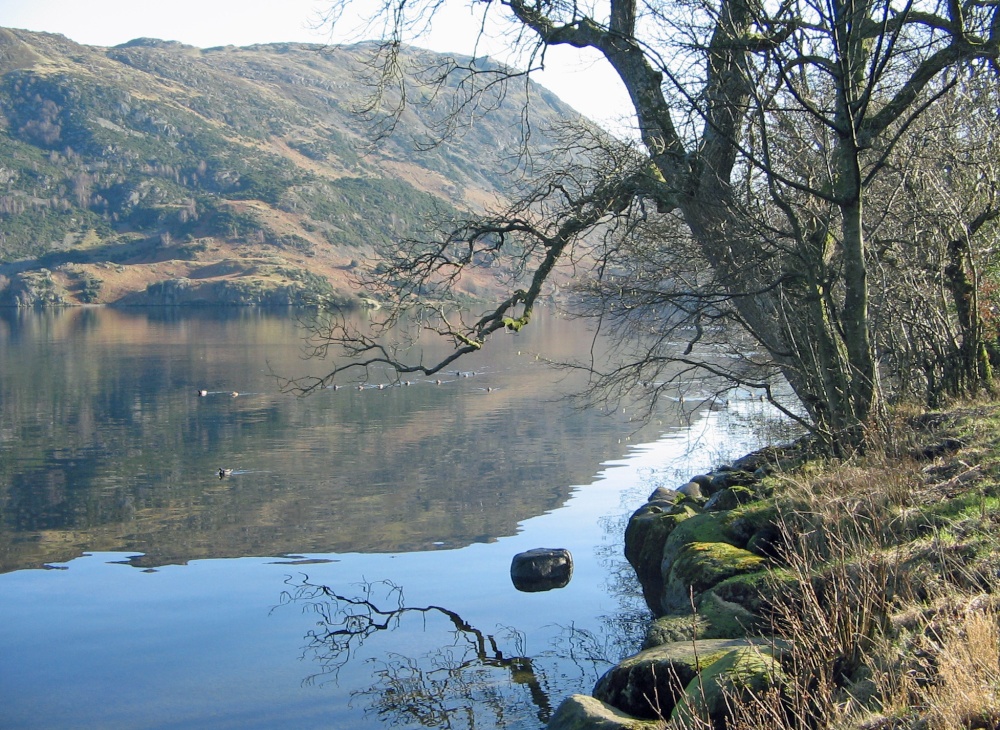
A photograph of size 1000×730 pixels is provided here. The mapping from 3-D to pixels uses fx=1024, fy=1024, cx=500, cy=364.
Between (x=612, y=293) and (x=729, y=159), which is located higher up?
(x=729, y=159)

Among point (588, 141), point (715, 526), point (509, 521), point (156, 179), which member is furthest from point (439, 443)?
point (156, 179)

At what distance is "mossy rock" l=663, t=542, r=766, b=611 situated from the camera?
862cm

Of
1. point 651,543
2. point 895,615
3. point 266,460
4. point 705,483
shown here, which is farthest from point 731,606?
point 266,460

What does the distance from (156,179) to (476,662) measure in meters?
169

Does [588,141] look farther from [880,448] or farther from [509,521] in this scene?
[509,521]

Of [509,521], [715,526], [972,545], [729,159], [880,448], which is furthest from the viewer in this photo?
[509,521]

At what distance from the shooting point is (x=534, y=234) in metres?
11.6

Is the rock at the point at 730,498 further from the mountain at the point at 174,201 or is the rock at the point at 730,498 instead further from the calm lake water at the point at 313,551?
the mountain at the point at 174,201

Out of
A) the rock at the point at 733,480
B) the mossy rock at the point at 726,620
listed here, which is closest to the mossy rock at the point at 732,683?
the mossy rock at the point at 726,620

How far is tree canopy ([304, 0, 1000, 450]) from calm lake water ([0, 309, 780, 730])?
2.78 meters

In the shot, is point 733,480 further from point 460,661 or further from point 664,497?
point 460,661

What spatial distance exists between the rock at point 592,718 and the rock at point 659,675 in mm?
132

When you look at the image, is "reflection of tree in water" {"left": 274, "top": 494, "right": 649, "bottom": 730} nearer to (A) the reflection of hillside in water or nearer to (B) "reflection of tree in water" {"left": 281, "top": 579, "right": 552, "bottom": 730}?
(B) "reflection of tree in water" {"left": 281, "top": 579, "right": 552, "bottom": 730}

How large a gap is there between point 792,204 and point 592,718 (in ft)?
21.4
